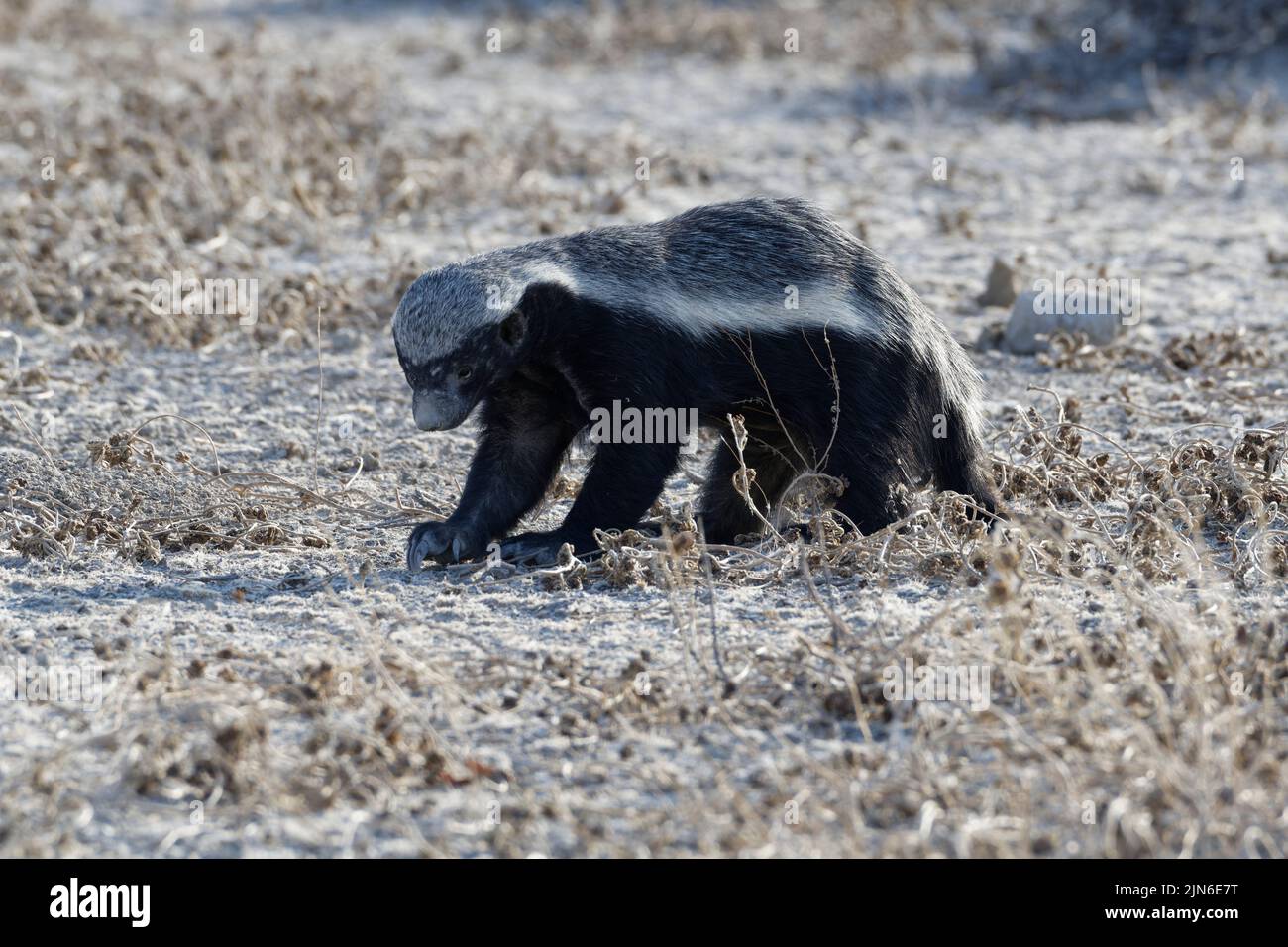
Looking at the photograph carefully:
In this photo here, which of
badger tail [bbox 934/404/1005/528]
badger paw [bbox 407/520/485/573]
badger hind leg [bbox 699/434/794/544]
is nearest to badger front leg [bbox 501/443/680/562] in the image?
badger paw [bbox 407/520/485/573]

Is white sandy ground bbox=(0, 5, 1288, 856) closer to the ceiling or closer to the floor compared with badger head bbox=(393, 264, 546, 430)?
closer to the floor

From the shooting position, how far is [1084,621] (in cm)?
499

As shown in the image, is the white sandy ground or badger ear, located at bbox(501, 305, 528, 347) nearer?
the white sandy ground

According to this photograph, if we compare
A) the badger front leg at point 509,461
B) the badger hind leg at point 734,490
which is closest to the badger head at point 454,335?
the badger front leg at point 509,461

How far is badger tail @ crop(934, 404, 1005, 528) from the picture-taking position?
242 inches

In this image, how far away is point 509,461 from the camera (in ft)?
19.9

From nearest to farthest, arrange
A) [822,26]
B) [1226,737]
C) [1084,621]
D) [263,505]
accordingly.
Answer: [1226,737], [1084,621], [263,505], [822,26]

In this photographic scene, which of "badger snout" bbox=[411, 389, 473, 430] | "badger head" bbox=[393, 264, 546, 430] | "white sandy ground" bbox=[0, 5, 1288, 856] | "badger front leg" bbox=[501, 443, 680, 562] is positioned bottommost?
"white sandy ground" bbox=[0, 5, 1288, 856]

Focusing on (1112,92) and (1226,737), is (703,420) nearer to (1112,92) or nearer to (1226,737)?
(1226,737)

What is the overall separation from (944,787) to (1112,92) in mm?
11089

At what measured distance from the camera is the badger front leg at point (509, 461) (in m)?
6.00

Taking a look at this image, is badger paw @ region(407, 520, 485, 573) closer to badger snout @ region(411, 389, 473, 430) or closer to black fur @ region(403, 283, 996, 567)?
black fur @ region(403, 283, 996, 567)

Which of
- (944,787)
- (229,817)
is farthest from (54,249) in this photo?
(944,787)

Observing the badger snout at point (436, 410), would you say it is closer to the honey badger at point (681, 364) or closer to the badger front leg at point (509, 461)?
the honey badger at point (681, 364)
